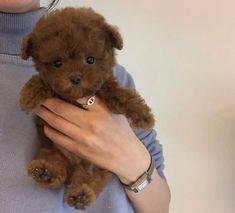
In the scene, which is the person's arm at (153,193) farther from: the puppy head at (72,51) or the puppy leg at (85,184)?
the puppy head at (72,51)

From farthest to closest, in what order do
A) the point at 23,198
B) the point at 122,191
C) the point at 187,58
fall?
the point at 187,58, the point at 122,191, the point at 23,198

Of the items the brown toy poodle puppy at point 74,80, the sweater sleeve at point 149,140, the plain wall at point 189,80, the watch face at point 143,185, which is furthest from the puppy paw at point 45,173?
the plain wall at point 189,80

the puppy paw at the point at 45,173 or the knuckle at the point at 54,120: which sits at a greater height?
the knuckle at the point at 54,120

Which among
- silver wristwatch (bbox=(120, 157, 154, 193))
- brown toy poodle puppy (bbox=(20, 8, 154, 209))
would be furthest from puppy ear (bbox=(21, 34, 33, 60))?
silver wristwatch (bbox=(120, 157, 154, 193))

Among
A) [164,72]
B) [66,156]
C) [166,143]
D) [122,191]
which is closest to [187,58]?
[164,72]

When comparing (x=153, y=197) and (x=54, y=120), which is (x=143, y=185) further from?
(x=54, y=120)

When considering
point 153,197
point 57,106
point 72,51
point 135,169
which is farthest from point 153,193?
point 72,51

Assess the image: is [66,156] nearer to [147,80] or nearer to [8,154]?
[8,154]
